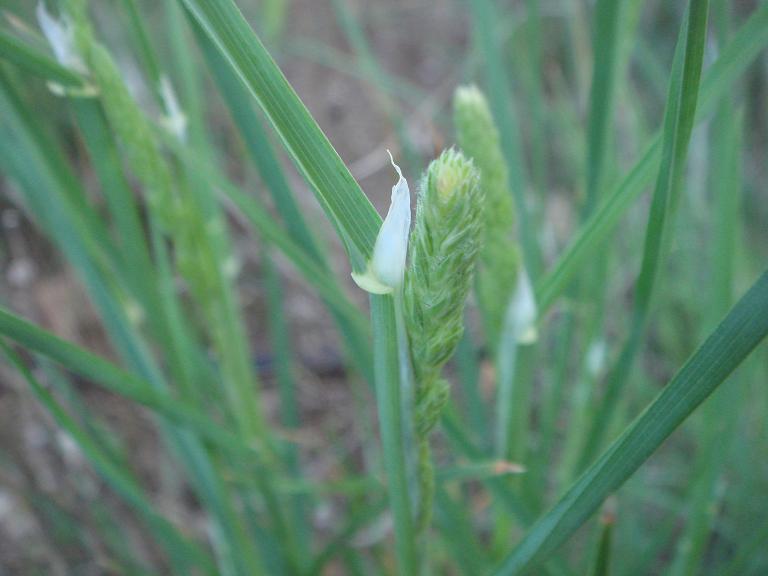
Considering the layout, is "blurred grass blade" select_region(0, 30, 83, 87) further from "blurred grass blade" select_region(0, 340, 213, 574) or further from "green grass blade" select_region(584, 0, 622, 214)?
"green grass blade" select_region(584, 0, 622, 214)

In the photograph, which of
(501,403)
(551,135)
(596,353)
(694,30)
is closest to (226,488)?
(501,403)

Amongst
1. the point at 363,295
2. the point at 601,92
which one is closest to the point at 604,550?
the point at 601,92

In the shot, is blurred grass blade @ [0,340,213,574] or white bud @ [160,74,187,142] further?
white bud @ [160,74,187,142]

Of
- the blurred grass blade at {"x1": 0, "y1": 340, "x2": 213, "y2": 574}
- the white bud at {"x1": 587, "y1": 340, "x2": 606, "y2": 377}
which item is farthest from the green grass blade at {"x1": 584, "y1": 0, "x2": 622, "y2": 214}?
the blurred grass blade at {"x1": 0, "y1": 340, "x2": 213, "y2": 574}

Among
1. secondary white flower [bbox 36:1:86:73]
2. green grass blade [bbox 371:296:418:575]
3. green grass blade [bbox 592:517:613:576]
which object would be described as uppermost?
secondary white flower [bbox 36:1:86:73]

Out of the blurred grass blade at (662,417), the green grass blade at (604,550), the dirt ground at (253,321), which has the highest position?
the dirt ground at (253,321)

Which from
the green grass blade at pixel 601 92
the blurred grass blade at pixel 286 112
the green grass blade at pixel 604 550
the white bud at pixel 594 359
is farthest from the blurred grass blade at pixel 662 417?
the white bud at pixel 594 359

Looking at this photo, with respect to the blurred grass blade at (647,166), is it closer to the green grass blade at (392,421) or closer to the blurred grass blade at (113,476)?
the green grass blade at (392,421)
